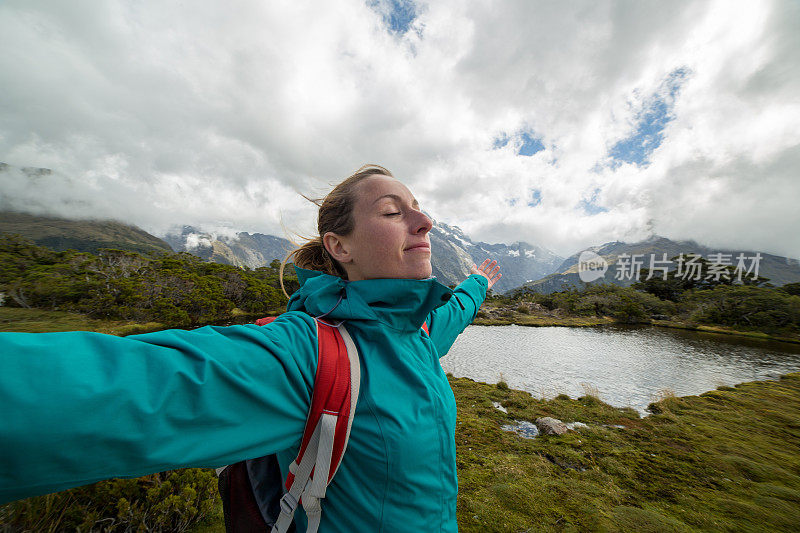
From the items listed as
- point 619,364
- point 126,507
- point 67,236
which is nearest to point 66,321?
point 126,507

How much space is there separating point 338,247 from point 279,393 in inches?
43.0

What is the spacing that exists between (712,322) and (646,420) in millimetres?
54660

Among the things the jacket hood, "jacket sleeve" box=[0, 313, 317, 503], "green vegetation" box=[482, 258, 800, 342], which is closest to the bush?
"jacket sleeve" box=[0, 313, 317, 503]

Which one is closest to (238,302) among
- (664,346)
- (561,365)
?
(561,365)

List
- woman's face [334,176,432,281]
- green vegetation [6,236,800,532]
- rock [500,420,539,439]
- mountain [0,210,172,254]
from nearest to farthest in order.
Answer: woman's face [334,176,432,281] < green vegetation [6,236,800,532] < rock [500,420,539,439] < mountain [0,210,172,254]

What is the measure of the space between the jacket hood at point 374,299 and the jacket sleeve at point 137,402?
0.35m

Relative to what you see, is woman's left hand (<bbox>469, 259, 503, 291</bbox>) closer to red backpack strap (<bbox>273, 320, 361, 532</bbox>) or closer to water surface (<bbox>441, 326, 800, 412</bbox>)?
red backpack strap (<bbox>273, 320, 361, 532</bbox>)

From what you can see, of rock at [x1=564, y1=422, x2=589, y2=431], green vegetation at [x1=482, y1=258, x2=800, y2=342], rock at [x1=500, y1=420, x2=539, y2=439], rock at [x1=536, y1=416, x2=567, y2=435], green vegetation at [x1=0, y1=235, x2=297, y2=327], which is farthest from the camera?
green vegetation at [x1=482, y1=258, x2=800, y2=342]

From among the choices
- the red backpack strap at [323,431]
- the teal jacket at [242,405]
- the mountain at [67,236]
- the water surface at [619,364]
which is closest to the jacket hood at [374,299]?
the teal jacket at [242,405]

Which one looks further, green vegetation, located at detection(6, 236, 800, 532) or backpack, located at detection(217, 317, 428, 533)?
green vegetation, located at detection(6, 236, 800, 532)

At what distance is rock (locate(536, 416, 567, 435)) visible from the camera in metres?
7.26

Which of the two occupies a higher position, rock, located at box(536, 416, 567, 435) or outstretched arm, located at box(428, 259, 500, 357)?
outstretched arm, located at box(428, 259, 500, 357)

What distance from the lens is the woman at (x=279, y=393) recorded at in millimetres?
745

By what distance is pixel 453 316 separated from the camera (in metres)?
3.07
